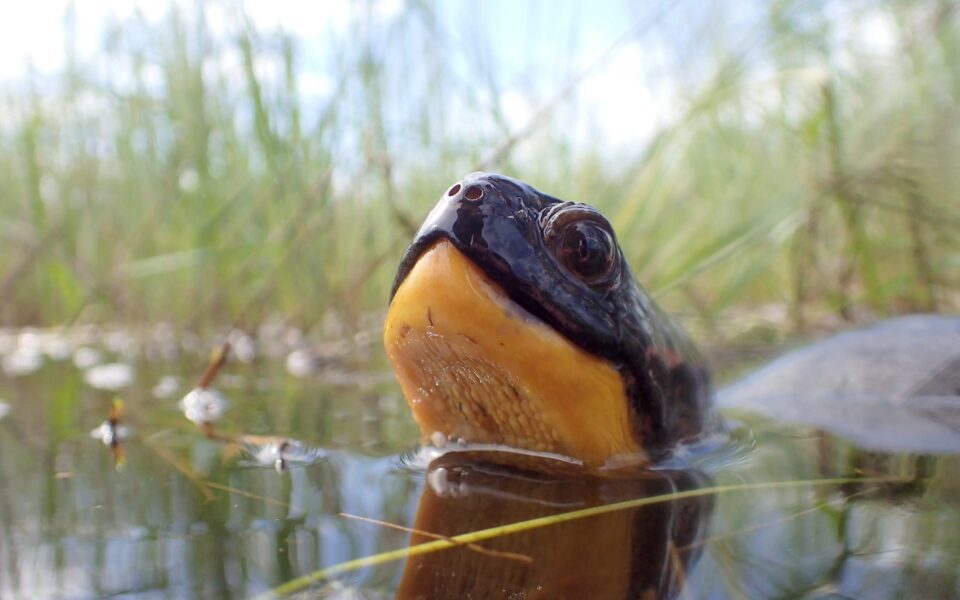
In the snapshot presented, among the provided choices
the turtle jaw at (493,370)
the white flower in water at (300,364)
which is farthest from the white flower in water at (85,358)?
the turtle jaw at (493,370)

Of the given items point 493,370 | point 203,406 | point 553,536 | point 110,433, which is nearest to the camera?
point 553,536

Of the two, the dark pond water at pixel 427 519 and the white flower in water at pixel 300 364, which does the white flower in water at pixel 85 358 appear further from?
the dark pond water at pixel 427 519

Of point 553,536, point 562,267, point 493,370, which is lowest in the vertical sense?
point 553,536

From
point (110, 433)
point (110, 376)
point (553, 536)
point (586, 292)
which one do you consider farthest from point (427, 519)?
point (110, 376)

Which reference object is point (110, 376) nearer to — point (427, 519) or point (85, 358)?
point (85, 358)

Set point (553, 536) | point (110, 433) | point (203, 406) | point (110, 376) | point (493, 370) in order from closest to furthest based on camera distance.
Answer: point (553, 536) < point (493, 370) < point (110, 433) < point (203, 406) < point (110, 376)

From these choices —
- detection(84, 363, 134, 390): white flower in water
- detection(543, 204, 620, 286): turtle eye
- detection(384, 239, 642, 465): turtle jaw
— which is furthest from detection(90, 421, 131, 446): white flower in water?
detection(543, 204, 620, 286): turtle eye

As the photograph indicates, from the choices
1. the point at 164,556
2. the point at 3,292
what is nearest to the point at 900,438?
the point at 164,556
